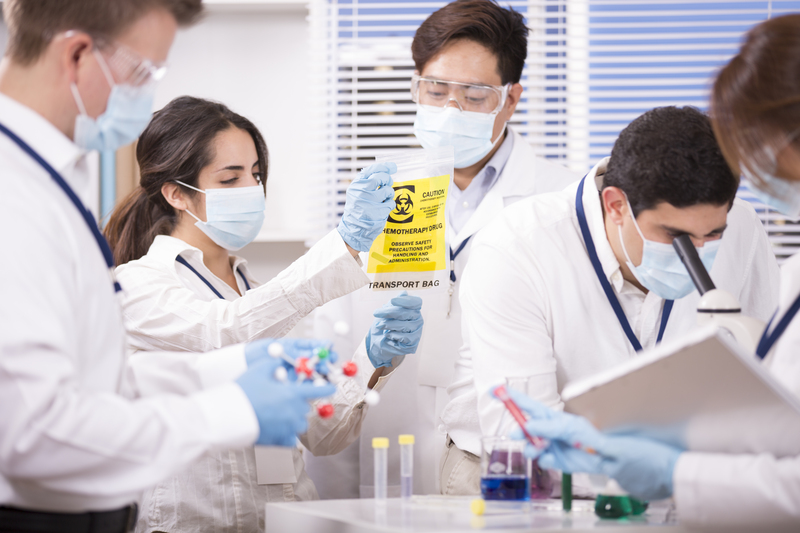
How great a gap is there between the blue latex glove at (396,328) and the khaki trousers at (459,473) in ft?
1.05

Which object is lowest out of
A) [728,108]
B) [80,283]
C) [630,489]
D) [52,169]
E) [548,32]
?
[630,489]

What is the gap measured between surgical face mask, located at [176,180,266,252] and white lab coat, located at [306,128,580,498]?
431mm

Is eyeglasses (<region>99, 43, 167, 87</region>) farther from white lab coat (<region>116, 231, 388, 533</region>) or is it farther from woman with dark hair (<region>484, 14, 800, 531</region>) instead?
woman with dark hair (<region>484, 14, 800, 531</region>)

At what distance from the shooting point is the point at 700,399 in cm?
111

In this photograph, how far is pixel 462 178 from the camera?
248cm

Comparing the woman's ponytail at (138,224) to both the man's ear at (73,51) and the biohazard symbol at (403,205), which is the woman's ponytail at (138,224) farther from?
the man's ear at (73,51)

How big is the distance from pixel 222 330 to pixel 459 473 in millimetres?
752

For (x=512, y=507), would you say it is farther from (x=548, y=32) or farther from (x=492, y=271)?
(x=548, y=32)

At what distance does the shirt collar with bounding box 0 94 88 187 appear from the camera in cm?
112

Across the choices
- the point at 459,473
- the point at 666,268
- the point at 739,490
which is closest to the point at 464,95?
the point at 666,268

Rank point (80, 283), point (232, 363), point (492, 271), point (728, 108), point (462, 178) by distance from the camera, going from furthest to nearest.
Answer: point (462, 178) < point (492, 271) < point (232, 363) < point (728, 108) < point (80, 283)

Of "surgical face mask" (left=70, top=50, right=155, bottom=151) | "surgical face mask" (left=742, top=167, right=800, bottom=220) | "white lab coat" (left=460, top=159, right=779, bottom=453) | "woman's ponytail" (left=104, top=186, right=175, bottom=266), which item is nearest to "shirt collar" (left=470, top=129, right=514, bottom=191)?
"white lab coat" (left=460, top=159, right=779, bottom=453)

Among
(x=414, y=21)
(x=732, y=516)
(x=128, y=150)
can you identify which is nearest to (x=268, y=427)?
(x=732, y=516)

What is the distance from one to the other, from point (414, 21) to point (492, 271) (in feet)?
6.63
